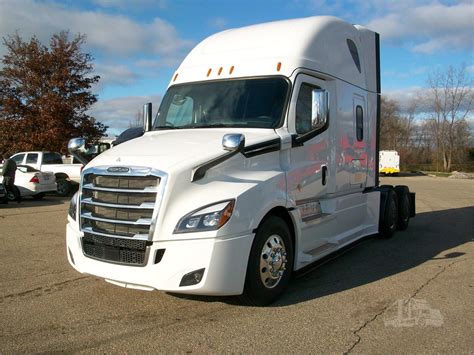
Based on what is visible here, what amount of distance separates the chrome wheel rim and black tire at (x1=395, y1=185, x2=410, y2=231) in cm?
594

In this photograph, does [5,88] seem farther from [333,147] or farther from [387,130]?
[387,130]

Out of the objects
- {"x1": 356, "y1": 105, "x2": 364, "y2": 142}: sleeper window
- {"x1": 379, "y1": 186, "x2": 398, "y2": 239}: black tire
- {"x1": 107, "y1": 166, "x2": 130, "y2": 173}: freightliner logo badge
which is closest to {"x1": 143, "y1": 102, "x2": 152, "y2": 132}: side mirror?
{"x1": 107, "y1": 166, "x2": 130, "y2": 173}: freightliner logo badge

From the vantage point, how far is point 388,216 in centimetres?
957

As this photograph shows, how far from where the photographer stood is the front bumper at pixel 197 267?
4.52 meters

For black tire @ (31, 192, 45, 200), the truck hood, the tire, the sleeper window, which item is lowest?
black tire @ (31, 192, 45, 200)

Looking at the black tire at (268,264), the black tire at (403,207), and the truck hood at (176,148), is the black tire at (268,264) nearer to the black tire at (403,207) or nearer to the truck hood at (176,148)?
the truck hood at (176,148)

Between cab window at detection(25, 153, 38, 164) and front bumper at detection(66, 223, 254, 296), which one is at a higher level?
cab window at detection(25, 153, 38, 164)

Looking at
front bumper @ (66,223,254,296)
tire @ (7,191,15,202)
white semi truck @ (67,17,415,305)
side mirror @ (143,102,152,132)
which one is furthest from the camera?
tire @ (7,191,15,202)

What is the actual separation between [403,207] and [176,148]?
7.01 meters

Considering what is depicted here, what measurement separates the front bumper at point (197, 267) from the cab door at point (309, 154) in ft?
4.24

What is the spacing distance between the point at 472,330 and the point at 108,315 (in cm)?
355

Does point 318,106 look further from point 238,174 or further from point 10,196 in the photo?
point 10,196

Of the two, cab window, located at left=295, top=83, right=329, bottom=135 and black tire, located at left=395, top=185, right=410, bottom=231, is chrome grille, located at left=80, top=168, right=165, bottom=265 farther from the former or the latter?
black tire, located at left=395, top=185, right=410, bottom=231

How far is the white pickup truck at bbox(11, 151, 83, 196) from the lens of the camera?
20.3 m
